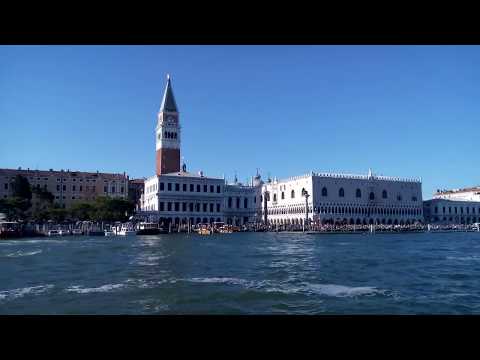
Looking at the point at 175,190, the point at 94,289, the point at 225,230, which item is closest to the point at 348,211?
the point at 225,230

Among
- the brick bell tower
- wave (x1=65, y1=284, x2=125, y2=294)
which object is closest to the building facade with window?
the brick bell tower

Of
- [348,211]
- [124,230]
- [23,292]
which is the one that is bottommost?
[23,292]

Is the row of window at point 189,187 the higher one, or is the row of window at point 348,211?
the row of window at point 189,187

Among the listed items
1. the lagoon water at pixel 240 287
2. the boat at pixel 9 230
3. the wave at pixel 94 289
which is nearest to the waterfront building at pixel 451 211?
the boat at pixel 9 230

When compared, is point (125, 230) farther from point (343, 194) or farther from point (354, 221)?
point (354, 221)

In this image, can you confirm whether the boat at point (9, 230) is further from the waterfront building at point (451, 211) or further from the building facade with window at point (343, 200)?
the waterfront building at point (451, 211)

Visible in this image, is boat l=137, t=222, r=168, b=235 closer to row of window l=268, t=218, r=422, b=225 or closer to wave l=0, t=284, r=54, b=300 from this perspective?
row of window l=268, t=218, r=422, b=225
